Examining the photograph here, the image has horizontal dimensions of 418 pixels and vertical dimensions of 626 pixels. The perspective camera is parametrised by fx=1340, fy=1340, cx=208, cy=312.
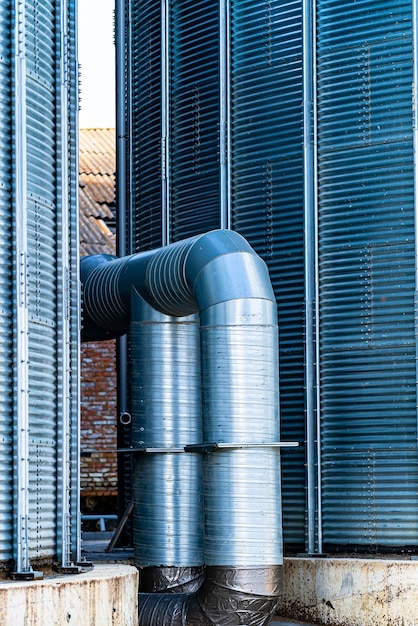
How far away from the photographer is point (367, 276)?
12500 millimetres

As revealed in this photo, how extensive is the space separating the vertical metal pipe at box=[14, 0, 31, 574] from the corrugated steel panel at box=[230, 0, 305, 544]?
3.82m

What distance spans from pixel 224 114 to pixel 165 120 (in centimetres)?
86

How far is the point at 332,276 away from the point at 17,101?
404 cm

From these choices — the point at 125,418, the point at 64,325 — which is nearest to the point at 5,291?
the point at 64,325

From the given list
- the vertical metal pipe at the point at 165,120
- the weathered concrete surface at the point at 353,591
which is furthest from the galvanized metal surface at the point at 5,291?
the vertical metal pipe at the point at 165,120

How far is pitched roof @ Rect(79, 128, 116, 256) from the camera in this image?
961 inches

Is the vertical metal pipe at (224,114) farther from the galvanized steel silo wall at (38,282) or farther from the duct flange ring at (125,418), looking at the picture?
the galvanized steel silo wall at (38,282)

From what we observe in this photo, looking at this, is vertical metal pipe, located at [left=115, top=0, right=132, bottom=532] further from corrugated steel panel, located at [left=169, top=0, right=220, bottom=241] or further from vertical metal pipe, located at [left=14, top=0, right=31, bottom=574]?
vertical metal pipe, located at [left=14, top=0, right=31, bottom=574]

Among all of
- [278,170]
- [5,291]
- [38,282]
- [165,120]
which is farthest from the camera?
[165,120]

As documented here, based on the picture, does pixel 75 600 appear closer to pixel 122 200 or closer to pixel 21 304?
pixel 21 304

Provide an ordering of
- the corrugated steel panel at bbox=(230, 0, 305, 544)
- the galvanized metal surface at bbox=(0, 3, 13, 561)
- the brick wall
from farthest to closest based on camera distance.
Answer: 1. the brick wall
2. the corrugated steel panel at bbox=(230, 0, 305, 544)
3. the galvanized metal surface at bbox=(0, 3, 13, 561)

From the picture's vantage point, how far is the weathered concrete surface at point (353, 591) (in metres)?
11.6

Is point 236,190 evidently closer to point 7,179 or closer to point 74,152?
point 74,152

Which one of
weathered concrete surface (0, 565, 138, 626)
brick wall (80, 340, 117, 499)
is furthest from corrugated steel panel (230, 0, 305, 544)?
brick wall (80, 340, 117, 499)
